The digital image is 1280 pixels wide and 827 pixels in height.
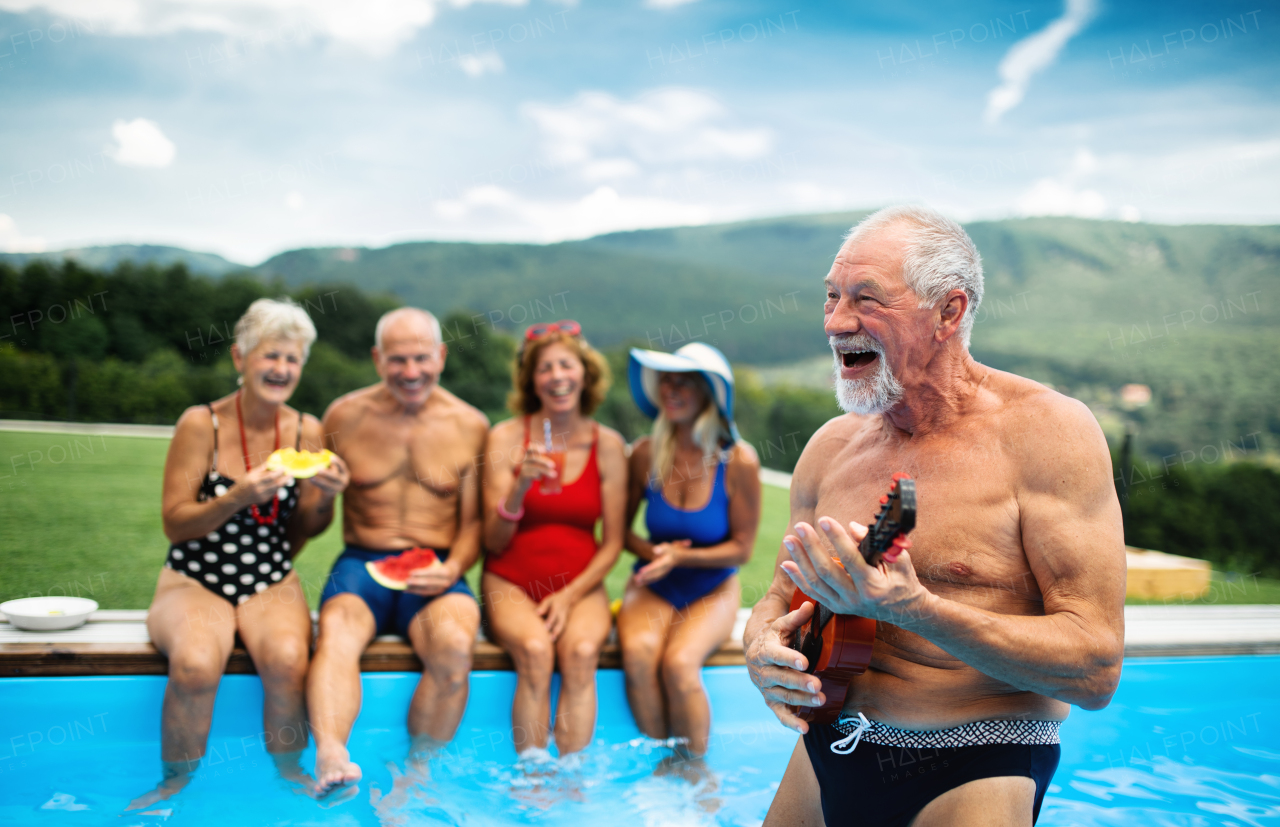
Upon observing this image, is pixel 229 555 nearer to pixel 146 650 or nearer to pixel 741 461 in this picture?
pixel 146 650

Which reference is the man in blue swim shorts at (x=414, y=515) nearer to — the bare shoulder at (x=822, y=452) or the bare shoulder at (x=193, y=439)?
the bare shoulder at (x=193, y=439)

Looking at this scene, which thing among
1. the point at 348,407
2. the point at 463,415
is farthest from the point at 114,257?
the point at 463,415

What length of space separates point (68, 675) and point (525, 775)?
7.14ft

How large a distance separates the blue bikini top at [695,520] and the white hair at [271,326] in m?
1.91

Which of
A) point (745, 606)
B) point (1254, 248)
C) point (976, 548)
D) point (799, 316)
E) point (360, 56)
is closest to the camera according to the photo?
point (976, 548)

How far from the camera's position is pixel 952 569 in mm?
1797

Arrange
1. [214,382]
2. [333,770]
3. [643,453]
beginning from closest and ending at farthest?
[333,770], [643,453], [214,382]

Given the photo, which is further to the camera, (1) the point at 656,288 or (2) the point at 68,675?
(1) the point at 656,288

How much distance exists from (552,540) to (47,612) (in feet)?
8.08

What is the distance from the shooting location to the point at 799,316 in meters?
77.4

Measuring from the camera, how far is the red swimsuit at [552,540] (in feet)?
13.6

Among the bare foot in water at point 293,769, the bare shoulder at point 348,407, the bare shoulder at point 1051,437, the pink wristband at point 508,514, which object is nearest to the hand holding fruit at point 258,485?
the bare shoulder at point 348,407

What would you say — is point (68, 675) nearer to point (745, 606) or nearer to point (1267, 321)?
point (745, 606)

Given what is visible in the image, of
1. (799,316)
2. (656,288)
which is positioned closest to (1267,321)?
(799,316)
